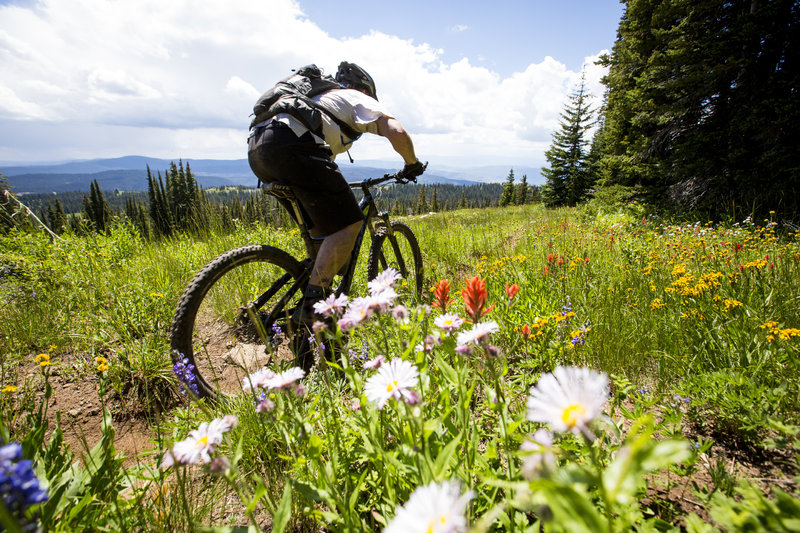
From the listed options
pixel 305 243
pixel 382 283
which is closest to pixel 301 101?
pixel 305 243

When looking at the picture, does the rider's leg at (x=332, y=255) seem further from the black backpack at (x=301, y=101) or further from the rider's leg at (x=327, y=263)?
the black backpack at (x=301, y=101)

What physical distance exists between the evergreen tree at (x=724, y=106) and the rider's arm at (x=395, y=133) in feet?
22.0

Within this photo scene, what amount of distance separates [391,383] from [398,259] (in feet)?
9.47

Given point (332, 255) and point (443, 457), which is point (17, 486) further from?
point (332, 255)

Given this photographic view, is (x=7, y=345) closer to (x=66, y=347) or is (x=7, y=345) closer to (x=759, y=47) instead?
(x=66, y=347)

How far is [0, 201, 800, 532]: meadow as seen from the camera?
2.07 feet

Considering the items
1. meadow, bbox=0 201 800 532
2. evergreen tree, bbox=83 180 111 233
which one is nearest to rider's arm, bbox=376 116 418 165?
meadow, bbox=0 201 800 532

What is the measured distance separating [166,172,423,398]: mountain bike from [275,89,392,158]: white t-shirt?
0.52 m

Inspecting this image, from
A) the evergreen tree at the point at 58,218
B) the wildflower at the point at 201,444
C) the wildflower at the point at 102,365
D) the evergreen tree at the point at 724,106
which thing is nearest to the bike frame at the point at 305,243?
the wildflower at the point at 102,365

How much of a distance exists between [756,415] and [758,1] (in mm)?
Answer: 10262

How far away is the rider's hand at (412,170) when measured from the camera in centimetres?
309

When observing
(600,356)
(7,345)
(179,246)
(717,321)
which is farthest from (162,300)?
(717,321)

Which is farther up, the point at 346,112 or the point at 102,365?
the point at 346,112

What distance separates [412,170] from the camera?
10.4 feet
